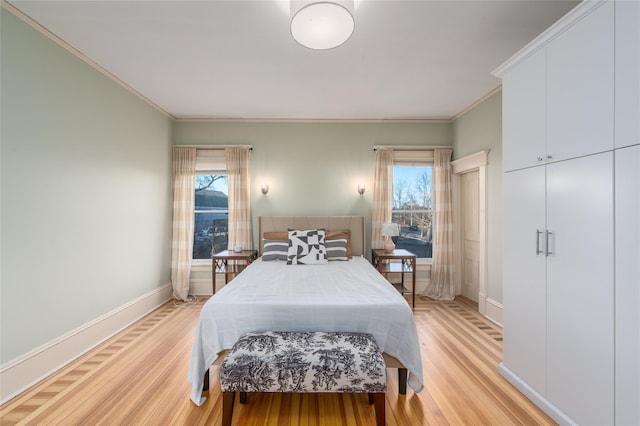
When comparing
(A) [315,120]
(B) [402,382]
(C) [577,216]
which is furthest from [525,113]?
(A) [315,120]

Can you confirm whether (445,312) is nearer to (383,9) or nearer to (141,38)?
(383,9)

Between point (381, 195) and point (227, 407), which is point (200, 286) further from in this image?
point (381, 195)

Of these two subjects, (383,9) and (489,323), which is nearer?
(383,9)

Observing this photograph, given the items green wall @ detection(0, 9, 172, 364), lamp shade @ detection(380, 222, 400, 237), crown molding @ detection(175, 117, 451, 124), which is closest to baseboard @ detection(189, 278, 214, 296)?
green wall @ detection(0, 9, 172, 364)

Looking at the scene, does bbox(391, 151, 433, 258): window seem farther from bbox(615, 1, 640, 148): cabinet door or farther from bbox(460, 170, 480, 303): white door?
bbox(615, 1, 640, 148): cabinet door

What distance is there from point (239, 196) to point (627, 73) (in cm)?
409

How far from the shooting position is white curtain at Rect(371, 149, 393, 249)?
438 cm

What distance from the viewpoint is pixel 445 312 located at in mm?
3732

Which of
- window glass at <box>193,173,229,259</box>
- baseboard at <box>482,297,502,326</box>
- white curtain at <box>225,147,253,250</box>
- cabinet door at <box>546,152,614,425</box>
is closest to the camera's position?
cabinet door at <box>546,152,614,425</box>

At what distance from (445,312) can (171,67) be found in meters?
4.36

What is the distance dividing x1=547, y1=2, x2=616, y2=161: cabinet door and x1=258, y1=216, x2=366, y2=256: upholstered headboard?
2.68m

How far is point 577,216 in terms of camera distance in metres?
1.69

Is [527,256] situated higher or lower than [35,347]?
higher

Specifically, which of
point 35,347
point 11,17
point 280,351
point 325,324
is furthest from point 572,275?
point 11,17
